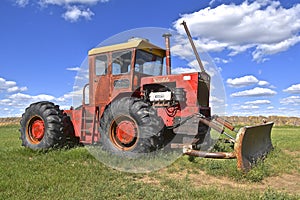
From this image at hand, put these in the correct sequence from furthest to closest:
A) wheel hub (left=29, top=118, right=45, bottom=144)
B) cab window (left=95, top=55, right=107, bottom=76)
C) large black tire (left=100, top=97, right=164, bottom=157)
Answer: wheel hub (left=29, top=118, right=45, bottom=144)
cab window (left=95, top=55, right=107, bottom=76)
large black tire (left=100, top=97, right=164, bottom=157)

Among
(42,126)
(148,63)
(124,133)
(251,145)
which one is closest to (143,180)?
(124,133)

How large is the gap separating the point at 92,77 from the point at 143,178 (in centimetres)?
447

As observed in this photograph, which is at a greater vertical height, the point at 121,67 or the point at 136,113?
the point at 121,67

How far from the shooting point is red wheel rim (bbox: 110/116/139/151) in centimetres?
784

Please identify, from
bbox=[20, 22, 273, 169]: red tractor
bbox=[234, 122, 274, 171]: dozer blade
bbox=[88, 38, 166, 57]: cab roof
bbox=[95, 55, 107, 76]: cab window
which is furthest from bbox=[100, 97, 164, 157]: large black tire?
bbox=[234, 122, 274, 171]: dozer blade

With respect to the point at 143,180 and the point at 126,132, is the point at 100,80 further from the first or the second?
the point at 143,180

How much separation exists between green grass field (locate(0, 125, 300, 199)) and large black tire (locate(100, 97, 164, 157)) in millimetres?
741

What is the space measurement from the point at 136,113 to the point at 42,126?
3626mm

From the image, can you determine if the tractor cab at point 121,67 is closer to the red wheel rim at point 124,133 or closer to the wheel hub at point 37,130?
the red wheel rim at point 124,133

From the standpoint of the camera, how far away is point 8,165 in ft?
23.1

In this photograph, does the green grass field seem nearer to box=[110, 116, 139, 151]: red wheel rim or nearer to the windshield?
box=[110, 116, 139, 151]: red wheel rim

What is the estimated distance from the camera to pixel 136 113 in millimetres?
7723

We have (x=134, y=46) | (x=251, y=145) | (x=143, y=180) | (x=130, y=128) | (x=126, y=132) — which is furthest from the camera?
(x=134, y=46)

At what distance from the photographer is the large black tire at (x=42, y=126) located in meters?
9.17
